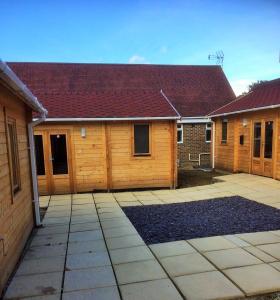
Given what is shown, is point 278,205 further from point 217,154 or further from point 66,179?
point 217,154

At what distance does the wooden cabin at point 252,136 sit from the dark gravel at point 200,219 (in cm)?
325

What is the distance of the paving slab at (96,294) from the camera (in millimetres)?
3010

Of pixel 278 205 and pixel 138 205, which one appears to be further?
pixel 138 205

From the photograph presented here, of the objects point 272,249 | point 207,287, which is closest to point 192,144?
point 272,249

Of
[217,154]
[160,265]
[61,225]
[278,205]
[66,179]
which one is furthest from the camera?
[217,154]

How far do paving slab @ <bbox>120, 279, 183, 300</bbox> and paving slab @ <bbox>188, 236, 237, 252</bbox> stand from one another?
120 cm

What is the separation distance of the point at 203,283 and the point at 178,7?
8.57 m

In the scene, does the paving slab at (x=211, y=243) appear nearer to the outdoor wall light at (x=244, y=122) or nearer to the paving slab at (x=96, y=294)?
the paving slab at (x=96, y=294)

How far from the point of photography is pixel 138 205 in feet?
24.3

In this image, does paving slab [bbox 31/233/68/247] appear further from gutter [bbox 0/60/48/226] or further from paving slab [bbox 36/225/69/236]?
gutter [bbox 0/60/48/226]

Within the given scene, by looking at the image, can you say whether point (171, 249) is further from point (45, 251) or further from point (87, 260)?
point (45, 251)

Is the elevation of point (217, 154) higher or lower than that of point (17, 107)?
lower

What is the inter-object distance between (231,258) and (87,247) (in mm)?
2258

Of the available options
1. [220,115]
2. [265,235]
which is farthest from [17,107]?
[220,115]
